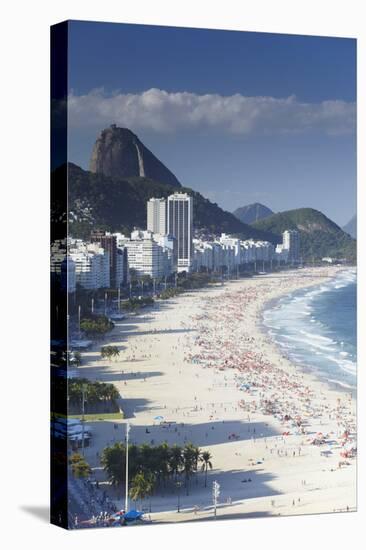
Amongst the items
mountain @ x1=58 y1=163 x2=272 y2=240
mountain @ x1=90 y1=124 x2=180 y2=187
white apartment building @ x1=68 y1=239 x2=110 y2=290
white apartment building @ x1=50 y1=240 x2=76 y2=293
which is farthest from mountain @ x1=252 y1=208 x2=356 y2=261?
white apartment building @ x1=50 y1=240 x2=76 y2=293

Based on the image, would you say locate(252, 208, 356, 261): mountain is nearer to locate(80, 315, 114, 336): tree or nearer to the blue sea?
the blue sea

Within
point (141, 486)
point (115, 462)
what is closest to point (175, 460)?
point (141, 486)

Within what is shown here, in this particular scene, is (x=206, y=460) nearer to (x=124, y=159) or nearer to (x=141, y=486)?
(x=141, y=486)

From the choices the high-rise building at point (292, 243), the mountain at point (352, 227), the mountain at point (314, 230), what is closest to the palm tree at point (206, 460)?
the mountain at point (314, 230)

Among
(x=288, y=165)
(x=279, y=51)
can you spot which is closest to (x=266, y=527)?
(x=288, y=165)

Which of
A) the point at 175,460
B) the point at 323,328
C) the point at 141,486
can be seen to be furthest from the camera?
the point at 323,328

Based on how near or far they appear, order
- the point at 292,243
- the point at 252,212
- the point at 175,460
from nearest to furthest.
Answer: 1. the point at 175,460
2. the point at 252,212
3. the point at 292,243

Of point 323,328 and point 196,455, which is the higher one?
point 323,328
